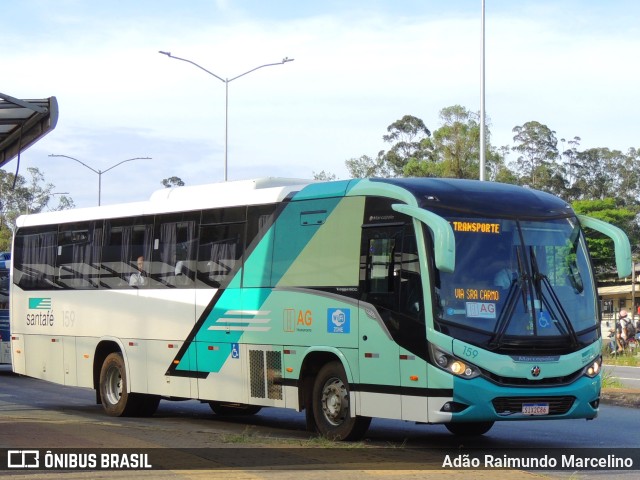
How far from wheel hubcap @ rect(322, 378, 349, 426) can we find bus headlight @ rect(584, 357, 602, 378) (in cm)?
276

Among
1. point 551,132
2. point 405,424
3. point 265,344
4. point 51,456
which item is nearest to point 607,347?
point 405,424

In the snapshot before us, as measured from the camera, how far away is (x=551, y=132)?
92.0 meters

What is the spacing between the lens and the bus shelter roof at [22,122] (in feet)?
44.4

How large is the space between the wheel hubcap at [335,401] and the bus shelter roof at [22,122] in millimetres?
4466

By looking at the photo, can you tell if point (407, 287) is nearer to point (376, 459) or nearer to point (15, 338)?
point (376, 459)

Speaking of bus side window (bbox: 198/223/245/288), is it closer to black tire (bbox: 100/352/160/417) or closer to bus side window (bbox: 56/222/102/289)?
black tire (bbox: 100/352/160/417)

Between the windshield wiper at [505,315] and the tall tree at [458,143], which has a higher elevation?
the tall tree at [458,143]

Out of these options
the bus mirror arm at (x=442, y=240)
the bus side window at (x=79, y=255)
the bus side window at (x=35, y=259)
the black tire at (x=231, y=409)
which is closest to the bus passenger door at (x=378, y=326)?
the bus mirror arm at (x=442, y=240)

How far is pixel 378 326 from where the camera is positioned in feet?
44.8

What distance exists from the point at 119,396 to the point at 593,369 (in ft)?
26.4

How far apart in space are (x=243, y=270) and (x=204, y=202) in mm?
1569

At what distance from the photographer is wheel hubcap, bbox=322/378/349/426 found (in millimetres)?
14125

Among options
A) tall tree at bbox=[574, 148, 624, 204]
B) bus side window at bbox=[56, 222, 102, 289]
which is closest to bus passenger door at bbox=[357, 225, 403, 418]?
bus side window at bbox=[56, 222, 102, 289]

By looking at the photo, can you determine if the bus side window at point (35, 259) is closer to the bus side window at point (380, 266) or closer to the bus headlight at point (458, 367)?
the bus side window at point (380, 266)
